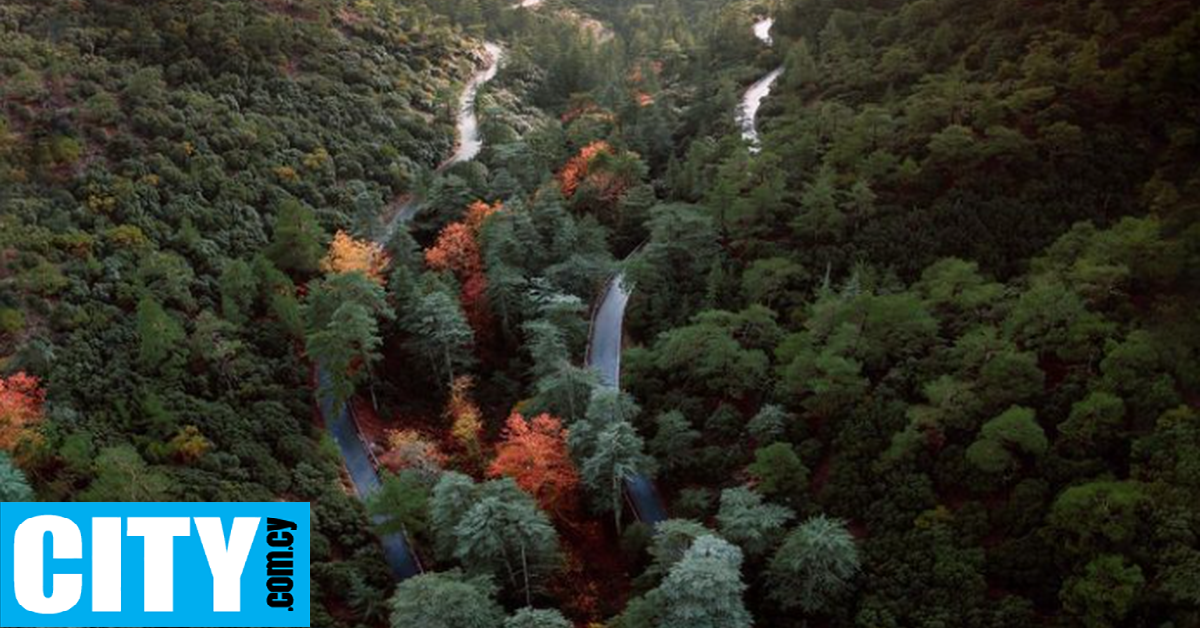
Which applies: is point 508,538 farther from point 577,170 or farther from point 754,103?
point 754,103

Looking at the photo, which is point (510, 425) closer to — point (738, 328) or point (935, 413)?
point (738, 328)

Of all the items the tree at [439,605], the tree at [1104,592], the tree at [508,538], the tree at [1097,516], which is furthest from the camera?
the tree at [508,538]

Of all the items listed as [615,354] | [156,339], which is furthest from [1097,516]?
[156,339]

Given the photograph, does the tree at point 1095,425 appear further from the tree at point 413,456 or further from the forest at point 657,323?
the tree at point 413,456

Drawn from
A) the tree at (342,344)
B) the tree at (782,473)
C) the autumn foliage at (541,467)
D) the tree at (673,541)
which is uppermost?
the tree at (342,344)

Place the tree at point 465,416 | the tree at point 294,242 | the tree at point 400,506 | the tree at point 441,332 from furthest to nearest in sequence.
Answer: the tree at point 294,242, the tree at point 441,332, the tree at point 465,416, the tree at point 400,506

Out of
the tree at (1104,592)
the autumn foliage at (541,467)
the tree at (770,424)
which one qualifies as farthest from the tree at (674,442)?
the tree at (1104,592)
